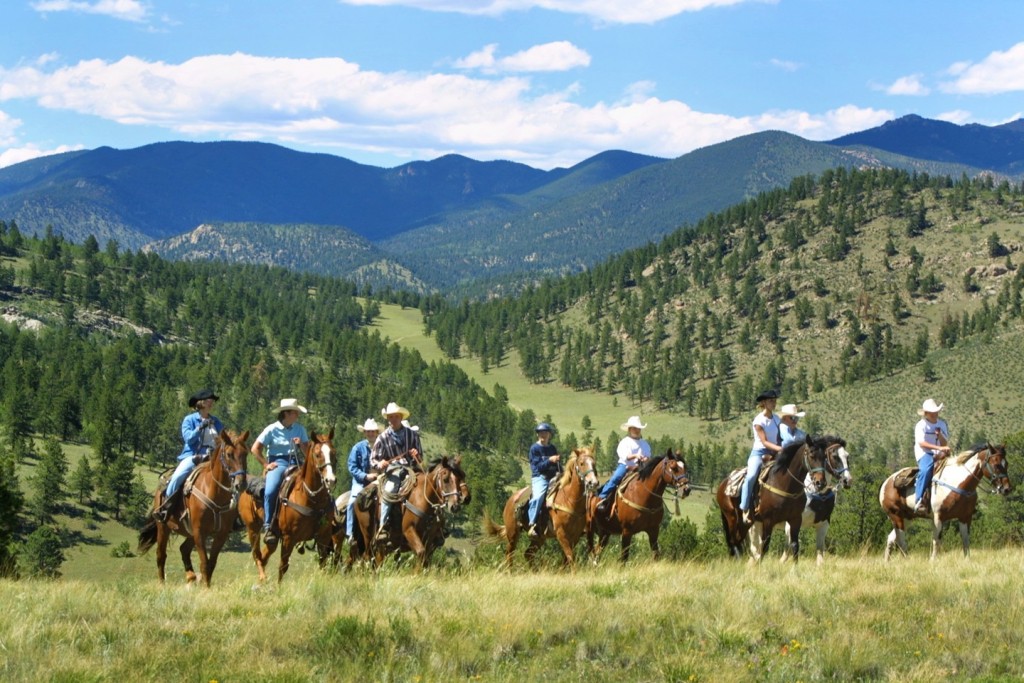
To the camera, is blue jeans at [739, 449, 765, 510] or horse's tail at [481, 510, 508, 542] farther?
horse's tail at [481, 510, 508, 542]

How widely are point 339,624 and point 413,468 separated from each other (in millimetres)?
7984

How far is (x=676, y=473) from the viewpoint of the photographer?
2036cm

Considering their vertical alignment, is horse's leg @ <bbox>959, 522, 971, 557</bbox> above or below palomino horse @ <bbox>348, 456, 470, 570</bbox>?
below

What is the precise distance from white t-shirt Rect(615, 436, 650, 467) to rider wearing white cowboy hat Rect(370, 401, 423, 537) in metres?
4.88

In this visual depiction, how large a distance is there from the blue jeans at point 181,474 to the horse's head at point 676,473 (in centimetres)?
973

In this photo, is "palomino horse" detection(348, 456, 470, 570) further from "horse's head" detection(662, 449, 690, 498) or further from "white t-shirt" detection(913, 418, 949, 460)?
"white t-shirt" detection(913, 418, 949, 460)

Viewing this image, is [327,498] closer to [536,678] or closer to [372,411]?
[536,678]

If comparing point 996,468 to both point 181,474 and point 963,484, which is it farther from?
point 181,474

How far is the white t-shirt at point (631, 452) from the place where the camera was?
2197 cm

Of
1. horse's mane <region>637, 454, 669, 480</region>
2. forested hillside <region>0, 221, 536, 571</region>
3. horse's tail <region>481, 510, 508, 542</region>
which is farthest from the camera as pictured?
forested hillside <region>0, 221, 536, 571</region>

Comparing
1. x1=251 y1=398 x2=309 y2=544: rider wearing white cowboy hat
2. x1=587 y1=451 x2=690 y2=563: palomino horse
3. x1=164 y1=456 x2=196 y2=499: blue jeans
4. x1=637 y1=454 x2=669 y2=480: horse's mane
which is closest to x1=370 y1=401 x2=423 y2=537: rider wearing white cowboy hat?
x1=251 y1=398 x2=309 y2=544: rider wearing white cowboy hat

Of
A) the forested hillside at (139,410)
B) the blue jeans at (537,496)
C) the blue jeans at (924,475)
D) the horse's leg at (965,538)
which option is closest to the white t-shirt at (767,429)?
the blue jeans at (924,475)

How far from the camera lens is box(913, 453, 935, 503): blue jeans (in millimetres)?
22578

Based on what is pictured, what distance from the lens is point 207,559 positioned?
17.5 metres
